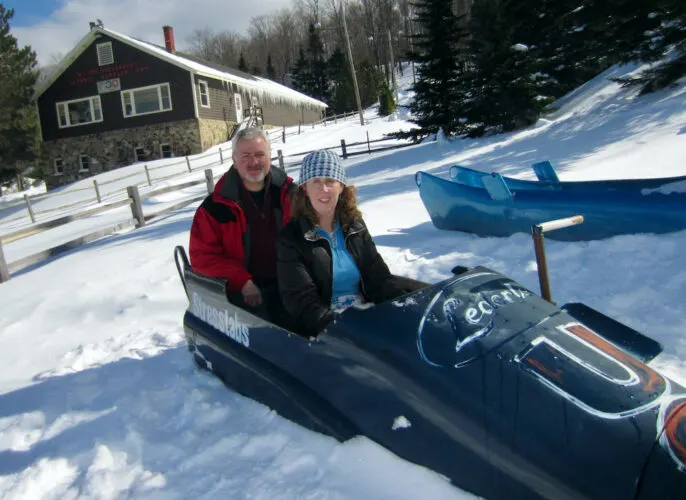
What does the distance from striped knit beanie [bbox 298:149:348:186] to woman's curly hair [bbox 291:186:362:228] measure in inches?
3.7

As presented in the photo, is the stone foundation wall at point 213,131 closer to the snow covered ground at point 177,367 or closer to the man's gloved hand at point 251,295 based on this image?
the snow covered ground at point 177,367

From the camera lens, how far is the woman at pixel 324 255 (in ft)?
8.79

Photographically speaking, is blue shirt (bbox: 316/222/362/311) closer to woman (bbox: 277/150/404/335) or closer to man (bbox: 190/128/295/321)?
woman (bbox: 277/150/404/335)

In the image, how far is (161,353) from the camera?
3.91 metres

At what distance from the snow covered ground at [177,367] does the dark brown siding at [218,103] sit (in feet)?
61.2

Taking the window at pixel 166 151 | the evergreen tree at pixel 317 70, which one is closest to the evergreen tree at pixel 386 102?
the evergreen tree at pixel 317 70

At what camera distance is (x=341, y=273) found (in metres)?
2.87

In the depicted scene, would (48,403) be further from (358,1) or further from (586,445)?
(358,1)

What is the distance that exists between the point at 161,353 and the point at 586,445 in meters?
3.15

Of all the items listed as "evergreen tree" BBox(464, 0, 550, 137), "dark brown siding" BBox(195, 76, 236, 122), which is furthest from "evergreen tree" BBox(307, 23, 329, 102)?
"evergreen tree" BBox(464, 0, 550, 137)

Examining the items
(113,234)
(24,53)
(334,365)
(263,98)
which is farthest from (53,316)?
(24,53)

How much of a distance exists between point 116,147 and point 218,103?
18.7 ft

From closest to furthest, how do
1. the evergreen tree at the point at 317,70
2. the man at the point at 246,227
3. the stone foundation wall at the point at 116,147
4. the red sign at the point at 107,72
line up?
the man at the point at 246,227 < the red sign at the point at 107,72 < the stone foundation wall at the point at 116,147 < the evergreen tree at the point at 317,70

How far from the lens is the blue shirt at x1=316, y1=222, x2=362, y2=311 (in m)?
2.86
